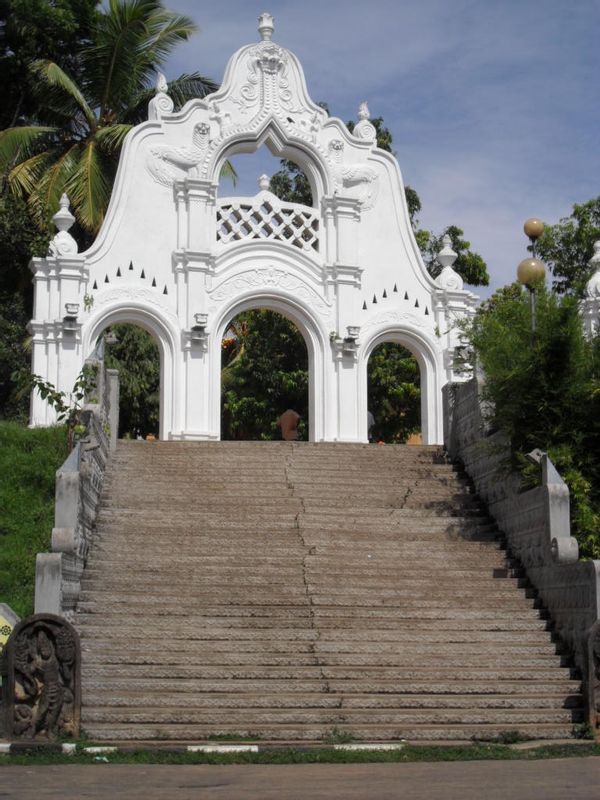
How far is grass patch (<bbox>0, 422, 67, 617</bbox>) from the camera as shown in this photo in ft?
48.2

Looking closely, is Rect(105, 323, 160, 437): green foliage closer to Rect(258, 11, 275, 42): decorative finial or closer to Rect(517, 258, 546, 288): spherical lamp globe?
Rect(258, 11, 275, 42): decorative finial

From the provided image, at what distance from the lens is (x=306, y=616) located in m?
12.2

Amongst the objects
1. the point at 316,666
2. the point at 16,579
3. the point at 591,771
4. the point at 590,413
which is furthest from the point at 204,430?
the point at 591,771

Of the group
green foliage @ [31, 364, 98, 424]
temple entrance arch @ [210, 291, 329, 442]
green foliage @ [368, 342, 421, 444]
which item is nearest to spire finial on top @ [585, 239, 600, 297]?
temple entrance arch @ [210, 291, 329, 442]

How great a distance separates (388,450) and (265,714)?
7740 mm

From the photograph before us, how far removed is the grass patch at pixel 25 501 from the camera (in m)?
14.7

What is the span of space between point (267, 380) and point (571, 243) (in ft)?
27.7

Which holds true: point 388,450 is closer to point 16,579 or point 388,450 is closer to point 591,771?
point 16,579

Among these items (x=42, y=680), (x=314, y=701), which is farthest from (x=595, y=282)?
(x=42, y=680)

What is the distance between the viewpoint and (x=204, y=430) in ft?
69.1

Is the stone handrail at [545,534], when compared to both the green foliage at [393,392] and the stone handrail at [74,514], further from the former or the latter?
the green foliage at [393,392]

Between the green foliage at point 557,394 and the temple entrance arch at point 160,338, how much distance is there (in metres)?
7.76

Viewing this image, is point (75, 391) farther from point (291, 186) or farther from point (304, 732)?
point (291, 186)

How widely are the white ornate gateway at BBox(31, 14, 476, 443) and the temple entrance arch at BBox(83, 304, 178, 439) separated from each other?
0.08 ft
